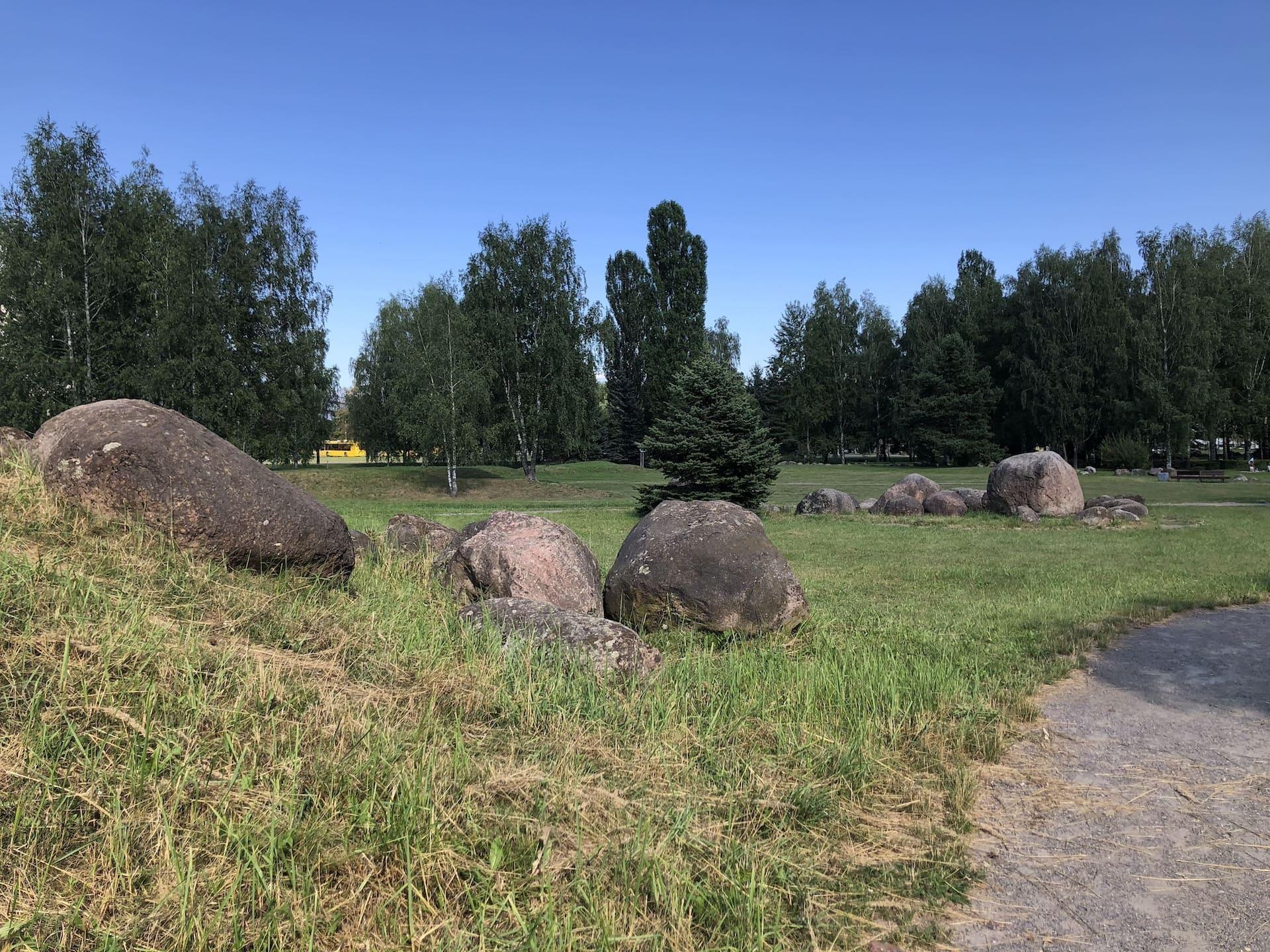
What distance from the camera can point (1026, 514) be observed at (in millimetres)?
19578

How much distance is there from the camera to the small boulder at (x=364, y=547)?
9.37 m

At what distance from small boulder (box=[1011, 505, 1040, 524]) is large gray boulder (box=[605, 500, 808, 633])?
13.1 m

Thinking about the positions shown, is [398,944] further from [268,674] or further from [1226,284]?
[1226,284]

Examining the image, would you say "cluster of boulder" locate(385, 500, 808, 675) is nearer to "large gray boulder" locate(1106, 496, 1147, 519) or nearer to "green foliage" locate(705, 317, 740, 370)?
"large gray boulder" locate(1106, 496, 1147, 519)

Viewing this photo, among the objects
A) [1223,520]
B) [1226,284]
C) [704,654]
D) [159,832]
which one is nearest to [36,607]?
[159,832]

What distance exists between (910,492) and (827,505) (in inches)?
90.5

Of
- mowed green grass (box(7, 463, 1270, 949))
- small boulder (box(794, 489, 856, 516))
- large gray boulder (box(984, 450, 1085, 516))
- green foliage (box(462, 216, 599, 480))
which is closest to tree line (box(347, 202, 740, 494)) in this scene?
green foliage (box(462, 216, 599, 480))

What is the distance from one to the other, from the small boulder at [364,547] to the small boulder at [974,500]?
16.4 m

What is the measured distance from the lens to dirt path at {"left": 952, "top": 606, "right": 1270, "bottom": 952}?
10.9 ft

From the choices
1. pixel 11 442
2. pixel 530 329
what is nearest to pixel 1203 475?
pixel 530 329

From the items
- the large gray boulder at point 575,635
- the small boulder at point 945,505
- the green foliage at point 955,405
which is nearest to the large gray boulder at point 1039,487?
the small boulder at point 945,505

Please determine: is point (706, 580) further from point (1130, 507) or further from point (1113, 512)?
point (1130, 507)

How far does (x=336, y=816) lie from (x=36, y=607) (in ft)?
7.20

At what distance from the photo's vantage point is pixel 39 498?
5.83m
